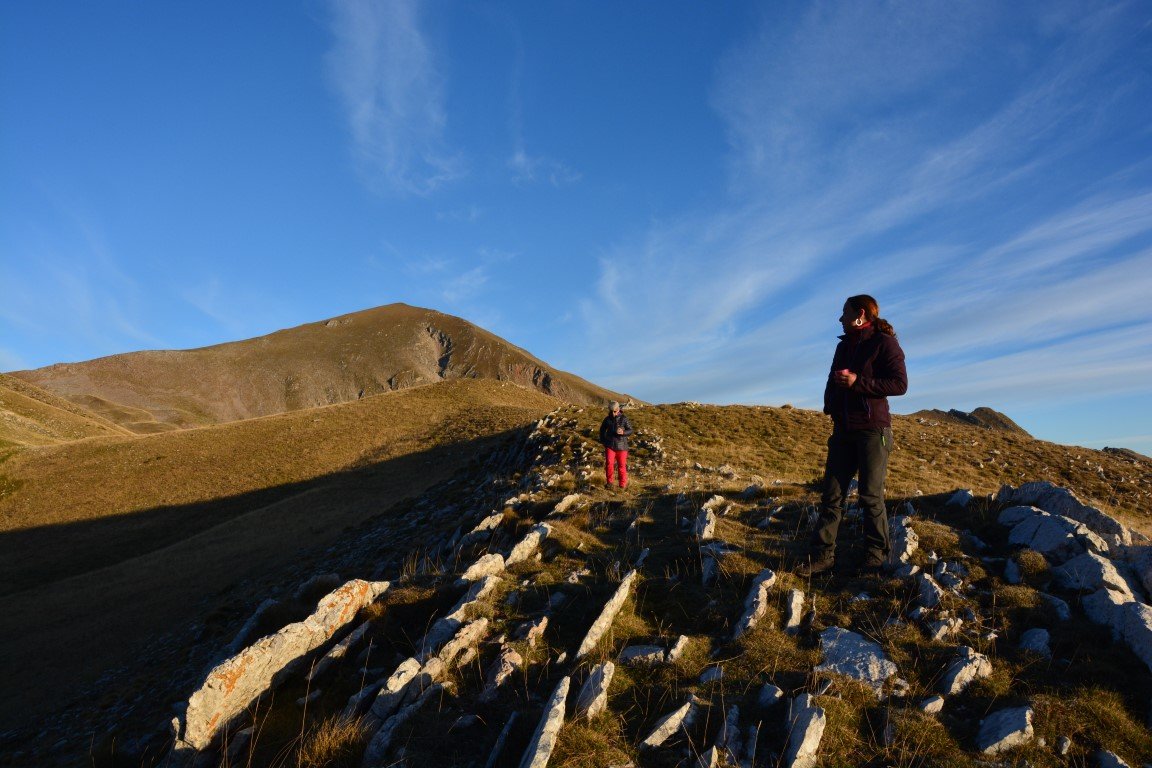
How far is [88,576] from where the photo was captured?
26.3 metres

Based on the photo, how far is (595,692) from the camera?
5824 mm

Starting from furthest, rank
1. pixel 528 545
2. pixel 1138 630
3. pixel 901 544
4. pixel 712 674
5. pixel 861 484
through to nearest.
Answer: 1. pixel 528 545
2. pixel 901 544
3. pixel 861 484
4. pixel 712 674
5. pixel 1138 630

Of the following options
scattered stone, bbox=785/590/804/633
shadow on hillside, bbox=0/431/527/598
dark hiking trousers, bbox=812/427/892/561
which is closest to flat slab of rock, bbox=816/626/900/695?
scattered stone, bbox=785/590/804/633

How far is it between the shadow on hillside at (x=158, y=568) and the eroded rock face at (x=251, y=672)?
8029mm

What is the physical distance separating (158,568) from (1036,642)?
32047mm

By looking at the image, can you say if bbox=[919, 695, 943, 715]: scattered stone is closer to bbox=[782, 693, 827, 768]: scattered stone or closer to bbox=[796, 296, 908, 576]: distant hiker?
bbox=[782, 693, 827, 768]: scattered stone

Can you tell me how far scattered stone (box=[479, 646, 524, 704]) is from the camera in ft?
20.5

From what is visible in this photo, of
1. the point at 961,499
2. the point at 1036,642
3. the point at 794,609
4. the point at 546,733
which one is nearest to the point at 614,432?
the point at 961,499

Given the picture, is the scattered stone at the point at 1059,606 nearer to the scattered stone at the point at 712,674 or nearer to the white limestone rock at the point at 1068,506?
the white limestone rock at the point at 1068,506

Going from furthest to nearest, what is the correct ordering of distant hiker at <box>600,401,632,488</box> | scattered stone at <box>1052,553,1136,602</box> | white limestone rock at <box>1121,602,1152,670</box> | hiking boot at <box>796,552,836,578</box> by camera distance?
distant hiker at <box>600,401,632,488</box> < hiking boot at <box>796,552,836,578</box> < scattered stone at <box>1052,553,1136,602</box> < white limestone rock at <box>1121,602,1152,670</box>

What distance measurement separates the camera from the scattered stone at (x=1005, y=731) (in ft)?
16.3

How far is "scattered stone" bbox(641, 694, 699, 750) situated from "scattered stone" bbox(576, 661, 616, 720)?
23.9 inches

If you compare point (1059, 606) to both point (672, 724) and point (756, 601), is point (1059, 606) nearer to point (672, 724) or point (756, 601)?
point (756, 601)

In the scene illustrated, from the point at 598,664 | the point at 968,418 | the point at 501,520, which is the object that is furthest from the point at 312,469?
the point at 968,418
